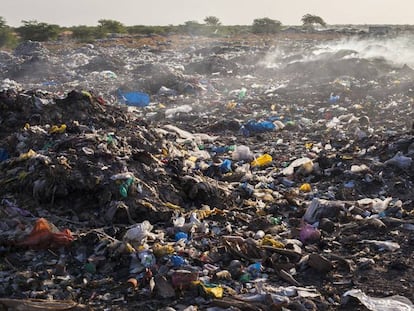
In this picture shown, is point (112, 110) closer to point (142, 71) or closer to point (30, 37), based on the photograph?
point (142, 71)

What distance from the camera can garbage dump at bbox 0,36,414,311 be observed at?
2.86 m

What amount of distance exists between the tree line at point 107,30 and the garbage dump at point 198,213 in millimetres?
21832

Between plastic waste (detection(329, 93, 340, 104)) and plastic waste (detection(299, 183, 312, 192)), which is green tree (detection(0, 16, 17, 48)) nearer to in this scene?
plastic waste (detection(329, 93, 340, 104))

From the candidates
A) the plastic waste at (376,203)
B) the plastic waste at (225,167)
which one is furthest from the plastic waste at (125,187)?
the plastic waste at (376,203)

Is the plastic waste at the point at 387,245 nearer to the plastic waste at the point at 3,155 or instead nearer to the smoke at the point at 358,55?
the plastic waste at the point at 3,155

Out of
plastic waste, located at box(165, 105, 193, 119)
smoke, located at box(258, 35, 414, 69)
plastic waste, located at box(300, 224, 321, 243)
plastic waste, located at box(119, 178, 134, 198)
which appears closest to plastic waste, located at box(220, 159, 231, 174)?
plastic waste, located at box(119, 178, 134, 198)

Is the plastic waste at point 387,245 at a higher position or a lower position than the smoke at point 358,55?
lower

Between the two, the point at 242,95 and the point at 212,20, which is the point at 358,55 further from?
the point at 212,20

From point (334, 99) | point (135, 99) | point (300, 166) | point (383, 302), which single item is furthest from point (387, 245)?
point (135, 99)

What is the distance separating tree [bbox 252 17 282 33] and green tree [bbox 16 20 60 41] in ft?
51.4

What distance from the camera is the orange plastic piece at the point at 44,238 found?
324cm

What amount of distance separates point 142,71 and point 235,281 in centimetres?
1133

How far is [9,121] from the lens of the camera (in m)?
5.66

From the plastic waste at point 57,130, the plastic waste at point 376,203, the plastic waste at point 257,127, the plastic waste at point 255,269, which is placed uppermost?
the plastic waste at point 57,130
